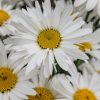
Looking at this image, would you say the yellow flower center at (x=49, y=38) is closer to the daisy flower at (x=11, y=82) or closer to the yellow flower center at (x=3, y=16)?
the daisy flower at (x=11, y=82)

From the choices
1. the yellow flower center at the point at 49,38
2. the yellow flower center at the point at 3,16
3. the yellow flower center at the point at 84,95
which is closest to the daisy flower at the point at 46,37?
the yellow flower center at the point at 49,38

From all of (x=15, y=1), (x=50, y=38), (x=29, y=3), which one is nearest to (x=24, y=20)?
(x=50, y=38)

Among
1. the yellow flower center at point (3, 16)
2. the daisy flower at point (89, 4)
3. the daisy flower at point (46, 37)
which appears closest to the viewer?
the daisy flower at point (46, 37)

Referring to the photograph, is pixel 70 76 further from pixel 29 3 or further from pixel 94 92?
pixel 29 3

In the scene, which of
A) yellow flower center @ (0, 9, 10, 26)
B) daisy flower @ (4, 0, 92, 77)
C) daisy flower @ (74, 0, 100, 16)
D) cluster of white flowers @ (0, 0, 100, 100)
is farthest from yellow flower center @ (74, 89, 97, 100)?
yellow flower center @ (0, 9, 10, 26)

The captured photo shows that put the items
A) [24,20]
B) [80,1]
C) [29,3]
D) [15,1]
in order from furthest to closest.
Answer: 1. [15,1]
2. [29,3]
3. [80,1]
4. [24,20]

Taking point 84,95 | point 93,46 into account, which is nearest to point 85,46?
point 93,46

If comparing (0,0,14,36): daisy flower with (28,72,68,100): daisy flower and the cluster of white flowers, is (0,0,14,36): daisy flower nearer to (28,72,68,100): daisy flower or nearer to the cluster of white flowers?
the cluster of white flowers
